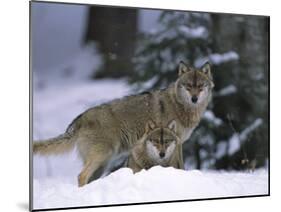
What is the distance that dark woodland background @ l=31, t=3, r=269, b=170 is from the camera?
4469 mm

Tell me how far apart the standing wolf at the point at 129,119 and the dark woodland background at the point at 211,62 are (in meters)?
0.08

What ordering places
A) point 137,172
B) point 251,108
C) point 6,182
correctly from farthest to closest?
1. point 251,108
2. point 137,172
3. point 6,182

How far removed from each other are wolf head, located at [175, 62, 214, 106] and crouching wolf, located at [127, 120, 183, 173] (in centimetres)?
23

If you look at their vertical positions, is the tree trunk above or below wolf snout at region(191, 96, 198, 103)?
above

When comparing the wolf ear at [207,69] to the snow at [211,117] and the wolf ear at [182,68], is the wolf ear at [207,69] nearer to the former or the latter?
the wolf ear at [182,68]

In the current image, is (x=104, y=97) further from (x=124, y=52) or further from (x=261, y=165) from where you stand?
(x=261, y=165)

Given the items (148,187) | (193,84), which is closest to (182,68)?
(193,84)

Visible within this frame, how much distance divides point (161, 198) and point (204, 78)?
3.11 feet

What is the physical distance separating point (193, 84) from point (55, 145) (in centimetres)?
112

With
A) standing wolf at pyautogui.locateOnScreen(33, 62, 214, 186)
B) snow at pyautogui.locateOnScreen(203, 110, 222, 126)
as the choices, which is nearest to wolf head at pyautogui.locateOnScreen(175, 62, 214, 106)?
standing wolf at pyautogui.locateOnScreen(33, 62, 214, 186)

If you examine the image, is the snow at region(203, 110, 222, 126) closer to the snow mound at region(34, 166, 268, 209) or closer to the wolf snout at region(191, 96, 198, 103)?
the wolf snout at region(191, 96, 198, 103)

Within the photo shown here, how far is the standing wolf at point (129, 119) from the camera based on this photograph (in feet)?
14.3
